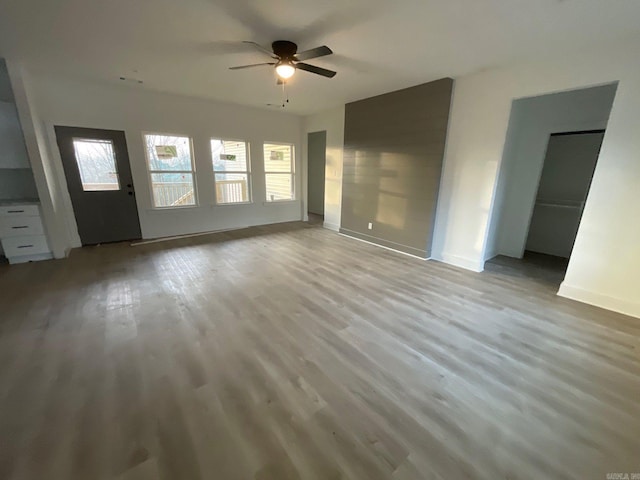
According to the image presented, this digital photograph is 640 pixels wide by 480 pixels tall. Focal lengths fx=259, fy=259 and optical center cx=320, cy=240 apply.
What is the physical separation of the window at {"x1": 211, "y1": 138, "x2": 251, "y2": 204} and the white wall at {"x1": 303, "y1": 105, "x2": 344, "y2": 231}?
76.2 inches

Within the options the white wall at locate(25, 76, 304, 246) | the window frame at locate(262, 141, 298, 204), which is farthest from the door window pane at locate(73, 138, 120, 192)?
the window frame at locate(262, 141, 298, 204)

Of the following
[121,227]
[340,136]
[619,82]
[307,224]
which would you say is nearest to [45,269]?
[121,227]

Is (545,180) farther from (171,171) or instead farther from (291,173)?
(171,171)

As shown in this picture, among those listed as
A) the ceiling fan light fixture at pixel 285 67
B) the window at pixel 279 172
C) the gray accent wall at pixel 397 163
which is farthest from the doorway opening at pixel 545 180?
the window at pixel 279 172

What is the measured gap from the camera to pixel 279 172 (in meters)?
6.99

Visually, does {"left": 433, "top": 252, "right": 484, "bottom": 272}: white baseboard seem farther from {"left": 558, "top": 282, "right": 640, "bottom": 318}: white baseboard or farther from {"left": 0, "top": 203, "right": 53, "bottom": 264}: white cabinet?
{"left": 0, "top": 203, "right": 53, "bottom": 264}: white cabinet

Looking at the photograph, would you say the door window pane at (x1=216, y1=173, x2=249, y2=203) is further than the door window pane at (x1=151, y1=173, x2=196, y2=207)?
Yes

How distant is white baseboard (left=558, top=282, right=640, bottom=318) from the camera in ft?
9.25

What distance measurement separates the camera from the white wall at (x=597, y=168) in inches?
105

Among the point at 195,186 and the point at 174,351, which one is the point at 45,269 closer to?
the point at 195,186

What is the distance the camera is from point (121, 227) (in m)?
5.08

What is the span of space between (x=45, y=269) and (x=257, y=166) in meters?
4.26

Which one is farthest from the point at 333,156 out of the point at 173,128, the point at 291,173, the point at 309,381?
the point at 309,381

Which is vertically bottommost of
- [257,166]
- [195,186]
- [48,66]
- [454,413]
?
[454,413]
